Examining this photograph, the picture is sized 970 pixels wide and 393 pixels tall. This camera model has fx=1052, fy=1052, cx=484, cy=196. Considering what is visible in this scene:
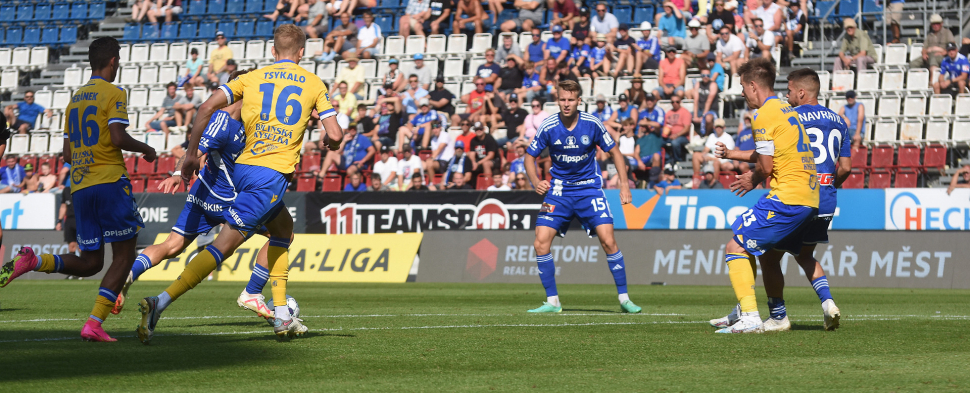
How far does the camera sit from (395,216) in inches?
827

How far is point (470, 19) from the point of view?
26.3 meters

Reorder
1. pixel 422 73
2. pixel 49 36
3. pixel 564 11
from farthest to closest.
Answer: pixel 49 36 < pixel 564 11 < pixel 422 73

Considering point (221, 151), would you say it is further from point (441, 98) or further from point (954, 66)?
point (954, 66)

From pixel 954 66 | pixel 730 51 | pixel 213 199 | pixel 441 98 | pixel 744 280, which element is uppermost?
pixel 730 51

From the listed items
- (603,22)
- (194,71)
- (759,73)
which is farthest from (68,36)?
(759,73)

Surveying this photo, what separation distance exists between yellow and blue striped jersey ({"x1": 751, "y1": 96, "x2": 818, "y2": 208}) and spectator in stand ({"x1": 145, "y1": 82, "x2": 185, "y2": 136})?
838 inches

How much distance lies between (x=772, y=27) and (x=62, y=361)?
1915 centimetres

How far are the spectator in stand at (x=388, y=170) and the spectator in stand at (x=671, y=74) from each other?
229 inches

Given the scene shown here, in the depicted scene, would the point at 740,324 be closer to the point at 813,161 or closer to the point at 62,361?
the point at 813,161

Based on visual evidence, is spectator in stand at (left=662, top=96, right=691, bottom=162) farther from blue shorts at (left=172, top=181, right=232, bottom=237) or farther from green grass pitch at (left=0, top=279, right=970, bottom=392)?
blue shorts at (left=172, top=181, right=232, bottom=237)

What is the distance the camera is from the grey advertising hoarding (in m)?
16.8

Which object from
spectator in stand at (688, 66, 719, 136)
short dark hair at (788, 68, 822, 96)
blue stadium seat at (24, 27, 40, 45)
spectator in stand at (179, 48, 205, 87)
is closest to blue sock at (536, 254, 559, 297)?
short dark hair at (788, 68, 822, 96)

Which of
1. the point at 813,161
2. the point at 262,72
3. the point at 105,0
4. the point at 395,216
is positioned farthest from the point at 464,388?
the point at 105,0

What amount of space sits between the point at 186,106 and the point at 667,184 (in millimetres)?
13048
